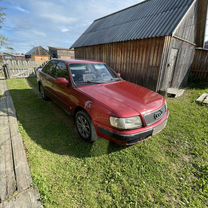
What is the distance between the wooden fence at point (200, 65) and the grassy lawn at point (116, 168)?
293 inches

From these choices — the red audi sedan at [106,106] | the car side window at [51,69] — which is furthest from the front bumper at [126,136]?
the car side window at [51,69]

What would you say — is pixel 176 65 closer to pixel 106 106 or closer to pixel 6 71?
pixel 106 106

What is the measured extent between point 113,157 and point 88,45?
29.9 feet

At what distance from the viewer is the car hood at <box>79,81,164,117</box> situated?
2.35m

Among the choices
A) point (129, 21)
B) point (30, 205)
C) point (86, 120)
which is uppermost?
point (129, 21)

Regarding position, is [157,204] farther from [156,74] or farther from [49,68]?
[156,74]

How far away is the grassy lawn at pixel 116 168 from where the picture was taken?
1.96m

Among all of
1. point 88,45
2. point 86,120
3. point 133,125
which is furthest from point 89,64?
point 88,45

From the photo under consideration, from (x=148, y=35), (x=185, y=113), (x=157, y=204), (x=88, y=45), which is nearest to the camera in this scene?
(x=157, y=204)

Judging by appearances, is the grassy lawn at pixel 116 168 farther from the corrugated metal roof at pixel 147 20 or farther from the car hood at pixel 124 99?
the corrugated metal roof at pixel 147 20

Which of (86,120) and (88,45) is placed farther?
(88,45)

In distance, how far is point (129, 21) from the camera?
331 inches

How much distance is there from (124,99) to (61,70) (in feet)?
7.02

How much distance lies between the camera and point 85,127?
2947 mm
